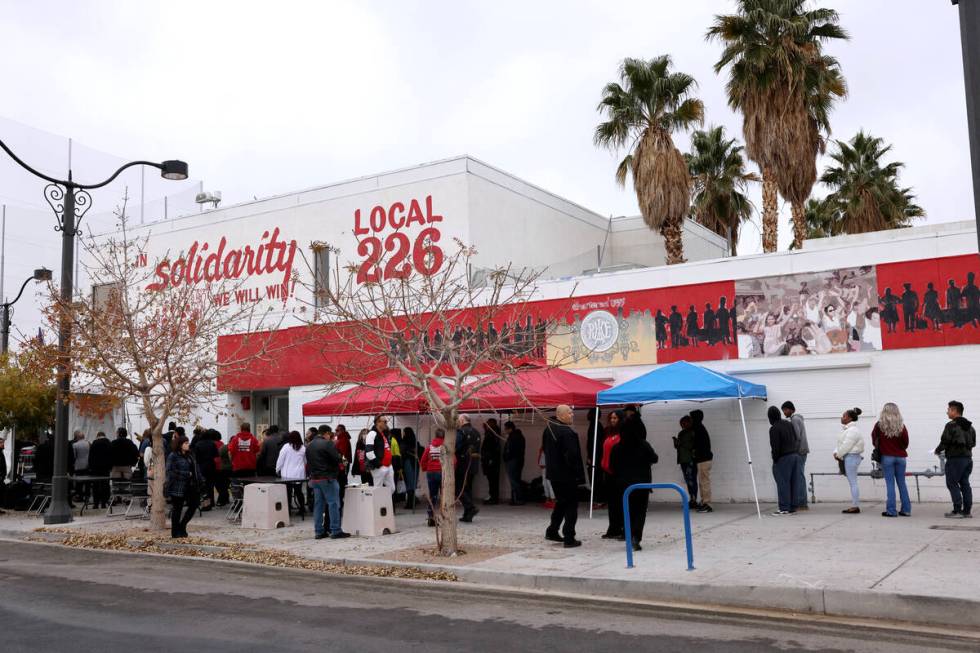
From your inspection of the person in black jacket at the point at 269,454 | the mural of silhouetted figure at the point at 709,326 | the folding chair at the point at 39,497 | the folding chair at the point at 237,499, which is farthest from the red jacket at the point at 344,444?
the mural of silhouetted figure at the point at 709,326

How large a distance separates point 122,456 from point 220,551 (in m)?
8.14

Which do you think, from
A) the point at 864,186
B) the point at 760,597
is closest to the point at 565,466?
the point at 760,597

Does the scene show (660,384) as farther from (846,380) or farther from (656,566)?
(656,566)

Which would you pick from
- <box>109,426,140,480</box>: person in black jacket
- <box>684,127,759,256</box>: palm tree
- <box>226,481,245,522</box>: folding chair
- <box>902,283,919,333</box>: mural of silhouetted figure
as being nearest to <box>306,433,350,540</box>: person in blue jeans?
<box>226,481,245,522</box>: folding chair

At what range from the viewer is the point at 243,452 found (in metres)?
17.5

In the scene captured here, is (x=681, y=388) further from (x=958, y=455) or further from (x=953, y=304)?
(x=953, y=304)

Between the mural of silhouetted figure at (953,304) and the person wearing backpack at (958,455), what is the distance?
2790mm

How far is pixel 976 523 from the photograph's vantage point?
12.2 m

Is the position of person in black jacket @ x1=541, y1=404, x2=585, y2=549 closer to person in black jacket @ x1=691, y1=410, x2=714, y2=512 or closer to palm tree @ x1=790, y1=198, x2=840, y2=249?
person in black jacket @ x1=691, y1=410, x2=714, y2=512

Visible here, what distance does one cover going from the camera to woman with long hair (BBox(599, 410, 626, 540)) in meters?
11.7

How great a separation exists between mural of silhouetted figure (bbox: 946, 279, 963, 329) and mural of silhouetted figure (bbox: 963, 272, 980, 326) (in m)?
0.09

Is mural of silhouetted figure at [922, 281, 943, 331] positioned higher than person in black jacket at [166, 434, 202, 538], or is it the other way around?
mural of silhouetted figure at [922, 281, 943, 331]

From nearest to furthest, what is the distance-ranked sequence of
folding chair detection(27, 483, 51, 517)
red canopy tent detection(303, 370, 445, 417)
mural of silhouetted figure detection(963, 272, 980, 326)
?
mural of silhouetted figure detection(963, 272, 980, 326), red canopy tent detection(303, 370, 445, 417), folding chair detection(27, 483, 51, 517)

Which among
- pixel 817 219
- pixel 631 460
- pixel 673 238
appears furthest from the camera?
pixel 817 219
